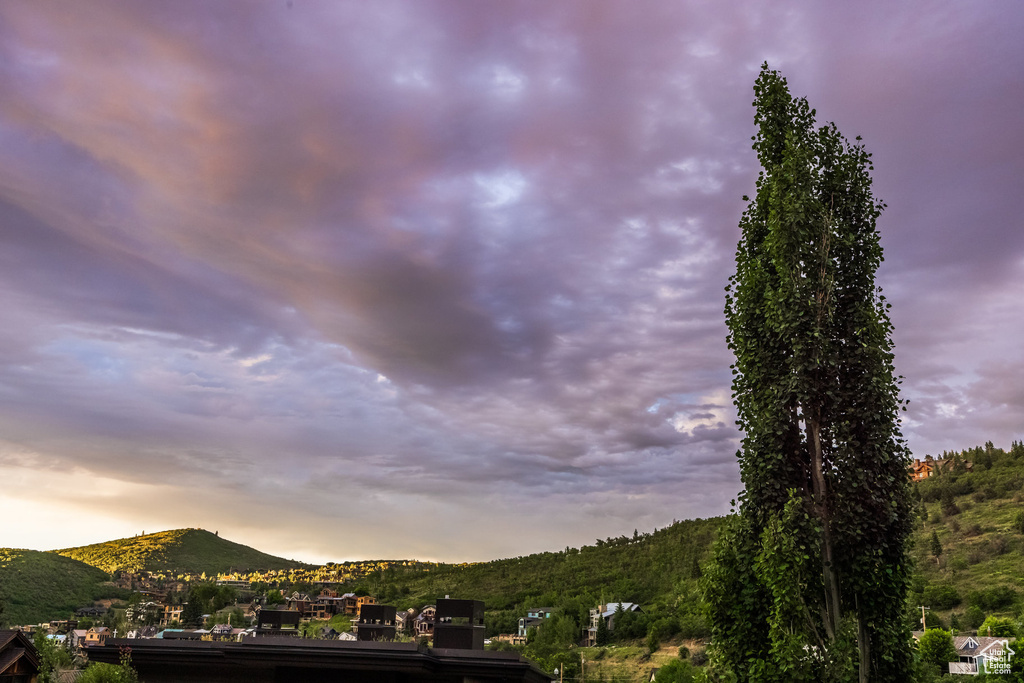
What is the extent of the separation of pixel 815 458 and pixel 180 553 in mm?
197677

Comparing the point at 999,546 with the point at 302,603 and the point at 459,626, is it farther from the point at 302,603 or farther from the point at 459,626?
the point at 302,603

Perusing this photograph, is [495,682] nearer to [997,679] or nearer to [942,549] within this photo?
[997,679]

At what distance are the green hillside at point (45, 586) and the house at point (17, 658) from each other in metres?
73.0

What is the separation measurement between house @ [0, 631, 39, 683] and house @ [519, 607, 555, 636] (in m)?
57.8

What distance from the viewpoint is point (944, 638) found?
41.2 metres

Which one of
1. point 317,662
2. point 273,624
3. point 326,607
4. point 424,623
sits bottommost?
point 326,607

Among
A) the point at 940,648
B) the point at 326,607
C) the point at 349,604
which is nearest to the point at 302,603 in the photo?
the point at 326,607

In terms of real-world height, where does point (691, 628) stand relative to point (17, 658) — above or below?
below

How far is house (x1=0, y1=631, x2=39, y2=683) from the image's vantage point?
2405 cm

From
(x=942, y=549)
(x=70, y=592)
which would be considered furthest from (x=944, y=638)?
(x=70, y=592)

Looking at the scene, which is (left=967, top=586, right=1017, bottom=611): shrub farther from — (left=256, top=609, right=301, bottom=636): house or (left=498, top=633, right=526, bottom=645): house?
(left=256, top=609, right=301, bottom=636): house

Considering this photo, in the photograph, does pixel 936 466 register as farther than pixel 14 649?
Yes

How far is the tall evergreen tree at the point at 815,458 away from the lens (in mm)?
10695

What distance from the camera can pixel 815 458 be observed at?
37.2ft
